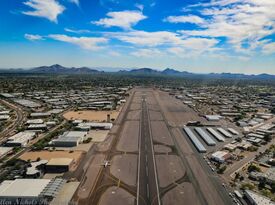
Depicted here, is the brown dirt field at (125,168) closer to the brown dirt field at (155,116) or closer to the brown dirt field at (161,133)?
the brown dirt field at (161,133)

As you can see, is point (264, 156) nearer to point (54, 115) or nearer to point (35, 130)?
point (35, 130)

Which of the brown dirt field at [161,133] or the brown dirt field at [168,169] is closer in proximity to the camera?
the brown dirt field at [168,169]

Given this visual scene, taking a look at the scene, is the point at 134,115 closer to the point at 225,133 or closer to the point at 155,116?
the point at 155,116

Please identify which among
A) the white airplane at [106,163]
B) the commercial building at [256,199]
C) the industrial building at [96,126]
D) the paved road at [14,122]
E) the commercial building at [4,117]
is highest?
the industrial building at [96,126]

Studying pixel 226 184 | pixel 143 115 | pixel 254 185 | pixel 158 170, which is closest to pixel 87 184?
pixel 158 170

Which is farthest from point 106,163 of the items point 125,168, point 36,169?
point 36,169

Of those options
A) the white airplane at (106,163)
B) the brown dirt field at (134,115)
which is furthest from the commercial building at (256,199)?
the brown dirt field at (134,115)
